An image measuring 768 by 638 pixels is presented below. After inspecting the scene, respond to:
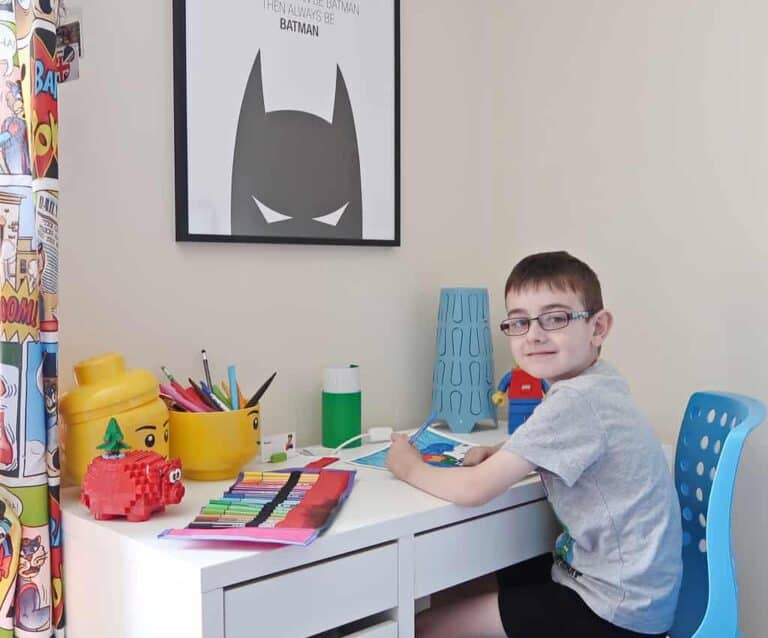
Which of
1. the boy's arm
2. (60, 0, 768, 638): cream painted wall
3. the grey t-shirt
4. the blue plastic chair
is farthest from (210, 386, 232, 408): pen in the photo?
the blue plastic chair

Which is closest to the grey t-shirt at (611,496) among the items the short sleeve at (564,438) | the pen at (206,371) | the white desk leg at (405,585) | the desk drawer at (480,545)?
the short sleeve at (564,438)

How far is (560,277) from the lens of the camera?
4.60ft

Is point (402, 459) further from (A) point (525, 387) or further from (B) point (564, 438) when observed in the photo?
(A) point (525, 387)

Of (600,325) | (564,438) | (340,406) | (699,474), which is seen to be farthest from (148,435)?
(699,474)

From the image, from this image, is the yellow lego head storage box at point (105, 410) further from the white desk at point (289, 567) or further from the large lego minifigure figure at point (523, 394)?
the large lego minifigure figure at point (523, 394)

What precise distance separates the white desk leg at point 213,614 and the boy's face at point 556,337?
671mm

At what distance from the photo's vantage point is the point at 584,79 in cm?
191

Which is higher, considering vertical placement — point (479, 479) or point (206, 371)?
point (206, 371)

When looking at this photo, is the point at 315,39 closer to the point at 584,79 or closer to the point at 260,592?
the point at 584,79

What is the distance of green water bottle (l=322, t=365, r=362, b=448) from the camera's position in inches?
65.9

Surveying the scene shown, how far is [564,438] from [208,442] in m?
0.56

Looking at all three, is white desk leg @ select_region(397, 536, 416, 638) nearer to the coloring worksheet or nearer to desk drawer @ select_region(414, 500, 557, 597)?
desk drawer @ select_region(414, 500, 557, 597)

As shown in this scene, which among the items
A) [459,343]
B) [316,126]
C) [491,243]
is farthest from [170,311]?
[491,243]

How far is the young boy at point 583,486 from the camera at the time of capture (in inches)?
49.7
